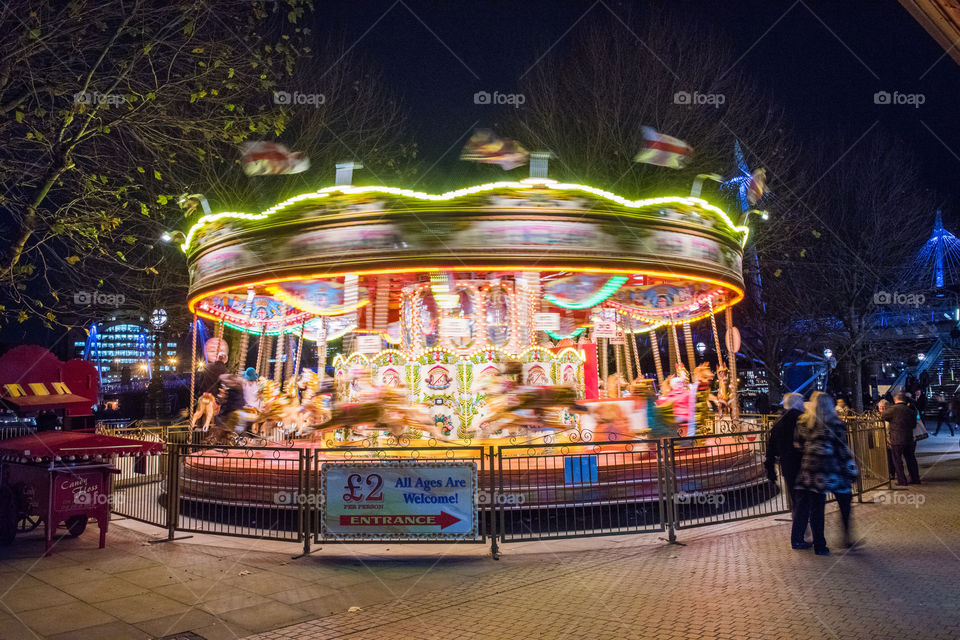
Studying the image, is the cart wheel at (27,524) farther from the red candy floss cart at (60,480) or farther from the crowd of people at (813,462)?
the crowd of people at (813,462)

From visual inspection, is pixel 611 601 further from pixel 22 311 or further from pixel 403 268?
pixel 22 311

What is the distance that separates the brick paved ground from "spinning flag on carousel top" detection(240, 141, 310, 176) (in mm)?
5331

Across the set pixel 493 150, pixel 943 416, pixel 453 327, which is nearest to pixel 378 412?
pixel 453 327

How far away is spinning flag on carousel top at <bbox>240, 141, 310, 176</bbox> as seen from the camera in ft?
32.5

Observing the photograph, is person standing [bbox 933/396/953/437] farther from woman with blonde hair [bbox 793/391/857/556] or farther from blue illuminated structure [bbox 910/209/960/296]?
woman with blonde hair [bbox 793/391/857/556]

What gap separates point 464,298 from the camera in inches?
500

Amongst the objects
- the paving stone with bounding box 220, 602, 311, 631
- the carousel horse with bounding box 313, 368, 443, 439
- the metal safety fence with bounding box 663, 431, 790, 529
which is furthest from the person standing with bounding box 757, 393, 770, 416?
the paving stone with bounding box 220, 602, 311, 631

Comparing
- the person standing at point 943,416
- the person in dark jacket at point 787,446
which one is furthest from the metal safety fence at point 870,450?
the person standing at point 943,416

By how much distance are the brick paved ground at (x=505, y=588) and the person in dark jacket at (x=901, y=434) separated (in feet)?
10.9

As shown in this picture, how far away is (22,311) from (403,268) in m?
5.07

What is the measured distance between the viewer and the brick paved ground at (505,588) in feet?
15.8

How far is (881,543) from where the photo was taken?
7.14m

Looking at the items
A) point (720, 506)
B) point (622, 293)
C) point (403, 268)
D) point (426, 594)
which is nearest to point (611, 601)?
point (426, 594)

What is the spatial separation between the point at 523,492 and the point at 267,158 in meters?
6.18
